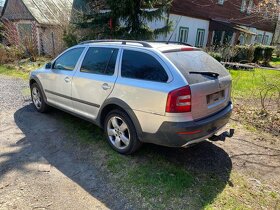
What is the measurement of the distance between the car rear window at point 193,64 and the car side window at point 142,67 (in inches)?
8.8

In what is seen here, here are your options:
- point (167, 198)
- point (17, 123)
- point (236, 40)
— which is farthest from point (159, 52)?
point (236, 40)

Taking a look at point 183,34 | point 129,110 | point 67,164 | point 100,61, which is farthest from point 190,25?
point 67,164

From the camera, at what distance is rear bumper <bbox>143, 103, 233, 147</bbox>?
315 cm

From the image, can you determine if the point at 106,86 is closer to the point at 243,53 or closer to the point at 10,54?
the point at 10,54

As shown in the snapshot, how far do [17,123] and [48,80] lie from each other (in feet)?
3.70

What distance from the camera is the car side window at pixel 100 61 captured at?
394 centimetres

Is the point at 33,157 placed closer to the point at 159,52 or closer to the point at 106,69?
the point at 106,69

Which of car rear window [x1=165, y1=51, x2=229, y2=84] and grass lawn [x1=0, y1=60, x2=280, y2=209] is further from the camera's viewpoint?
car rear window [x1=165, y1=51, x2=229, y2=84]

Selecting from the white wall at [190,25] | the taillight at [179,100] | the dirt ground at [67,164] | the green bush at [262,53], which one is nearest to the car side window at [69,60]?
the dirt ground at [67,164]

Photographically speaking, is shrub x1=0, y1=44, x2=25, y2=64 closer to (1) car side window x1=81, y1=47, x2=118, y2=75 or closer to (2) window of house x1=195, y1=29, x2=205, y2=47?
(1) car side window x1=81, y1=47, x2=118, y2=75

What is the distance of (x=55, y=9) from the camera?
1842 centimetres

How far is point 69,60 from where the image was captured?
481 cm

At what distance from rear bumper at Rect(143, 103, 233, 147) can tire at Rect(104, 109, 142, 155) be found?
0.87 feet

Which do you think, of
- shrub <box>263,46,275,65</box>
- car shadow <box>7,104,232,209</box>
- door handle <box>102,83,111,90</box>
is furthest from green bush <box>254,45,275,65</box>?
door handle <box>102,83,111,90</box>
